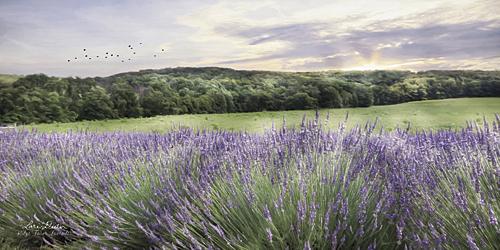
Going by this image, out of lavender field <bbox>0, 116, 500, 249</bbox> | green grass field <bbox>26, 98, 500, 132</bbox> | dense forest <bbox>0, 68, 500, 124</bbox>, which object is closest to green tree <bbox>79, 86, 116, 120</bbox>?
dense forest <bbox>0, 68, 500, 124</bbox>

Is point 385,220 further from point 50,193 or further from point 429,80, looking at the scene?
point 429,80

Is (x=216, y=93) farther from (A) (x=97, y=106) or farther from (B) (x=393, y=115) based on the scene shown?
(B) (x=393, y=115)

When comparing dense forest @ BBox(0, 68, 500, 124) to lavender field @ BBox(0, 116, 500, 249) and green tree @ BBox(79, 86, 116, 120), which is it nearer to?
green tree @ BBox(79, 86, 116, 120)

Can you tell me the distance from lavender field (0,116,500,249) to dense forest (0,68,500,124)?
1370cm

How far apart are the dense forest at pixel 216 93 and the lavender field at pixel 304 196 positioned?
1370cm

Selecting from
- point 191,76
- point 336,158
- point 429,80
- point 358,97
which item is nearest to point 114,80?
point 191,76

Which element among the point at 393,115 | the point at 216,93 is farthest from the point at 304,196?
the point at 216,93

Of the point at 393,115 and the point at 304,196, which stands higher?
the point at 304,196

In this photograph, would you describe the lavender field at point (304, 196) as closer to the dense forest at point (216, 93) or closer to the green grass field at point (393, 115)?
the green grass field at point (393, 115)

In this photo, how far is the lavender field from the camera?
7.73ft

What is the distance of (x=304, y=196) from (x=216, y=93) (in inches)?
721

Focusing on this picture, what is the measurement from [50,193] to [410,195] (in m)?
3.47

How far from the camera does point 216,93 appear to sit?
67.8 feet

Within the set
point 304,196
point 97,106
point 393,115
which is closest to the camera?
point 304,196
